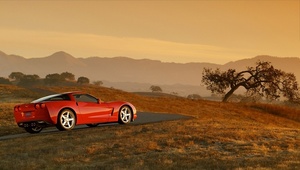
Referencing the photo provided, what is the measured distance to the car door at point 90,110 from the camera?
16906 millimetres

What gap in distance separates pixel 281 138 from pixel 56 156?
7667mm

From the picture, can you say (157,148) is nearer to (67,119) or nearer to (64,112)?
(64,112)

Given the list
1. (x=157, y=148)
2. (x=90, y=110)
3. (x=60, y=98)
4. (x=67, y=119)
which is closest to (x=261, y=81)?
→ (x=90, y=110)

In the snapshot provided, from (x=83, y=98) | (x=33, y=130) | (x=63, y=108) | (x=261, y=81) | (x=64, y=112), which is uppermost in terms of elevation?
(x=261, y=81)

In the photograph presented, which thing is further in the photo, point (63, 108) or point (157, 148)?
point (63, 108)

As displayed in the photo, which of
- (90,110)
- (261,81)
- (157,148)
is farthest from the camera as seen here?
(261,81)

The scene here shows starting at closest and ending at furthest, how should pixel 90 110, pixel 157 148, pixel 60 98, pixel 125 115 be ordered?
pixel 157 148
pixel 60 98
pixel 90 110
pixel 125 115

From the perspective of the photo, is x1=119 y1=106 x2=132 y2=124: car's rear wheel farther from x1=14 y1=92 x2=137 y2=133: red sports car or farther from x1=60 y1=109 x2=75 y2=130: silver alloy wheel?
x1=60 y1=109 x2=75 y2=130: silver alloy wheel

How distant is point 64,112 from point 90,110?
1.22 metres

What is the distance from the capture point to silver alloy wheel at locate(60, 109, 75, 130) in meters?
16.4

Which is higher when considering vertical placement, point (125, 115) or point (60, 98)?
point (60, 98)

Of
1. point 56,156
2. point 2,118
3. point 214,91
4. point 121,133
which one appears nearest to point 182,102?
point 214,91

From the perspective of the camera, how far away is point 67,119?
1666 centimetres

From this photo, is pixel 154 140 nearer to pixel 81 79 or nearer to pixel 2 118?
pixel 2 118
